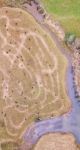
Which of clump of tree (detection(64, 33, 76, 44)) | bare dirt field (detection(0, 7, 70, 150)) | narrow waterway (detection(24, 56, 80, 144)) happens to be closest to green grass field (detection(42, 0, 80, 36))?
clump of tree (detection(64, 33, 76, 44))

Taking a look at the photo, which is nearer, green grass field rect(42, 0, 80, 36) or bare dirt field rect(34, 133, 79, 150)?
bare dirt field rect(34, 133, 79, 150)

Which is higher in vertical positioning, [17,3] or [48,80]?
[17,3]

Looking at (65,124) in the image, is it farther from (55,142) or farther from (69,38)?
(69,38)

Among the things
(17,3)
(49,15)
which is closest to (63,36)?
(49,15)

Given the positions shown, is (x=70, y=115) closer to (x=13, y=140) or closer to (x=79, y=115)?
(x=79, y=115)

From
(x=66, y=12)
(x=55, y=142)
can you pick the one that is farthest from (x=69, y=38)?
(x=55, y=142)

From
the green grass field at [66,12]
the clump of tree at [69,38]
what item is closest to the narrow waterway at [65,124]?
the clump of tree at [69,38]

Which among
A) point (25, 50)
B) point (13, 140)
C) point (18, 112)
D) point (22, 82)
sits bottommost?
point (13, 140)

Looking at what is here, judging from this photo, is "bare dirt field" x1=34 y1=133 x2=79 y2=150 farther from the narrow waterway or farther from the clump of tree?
the clump of tree
